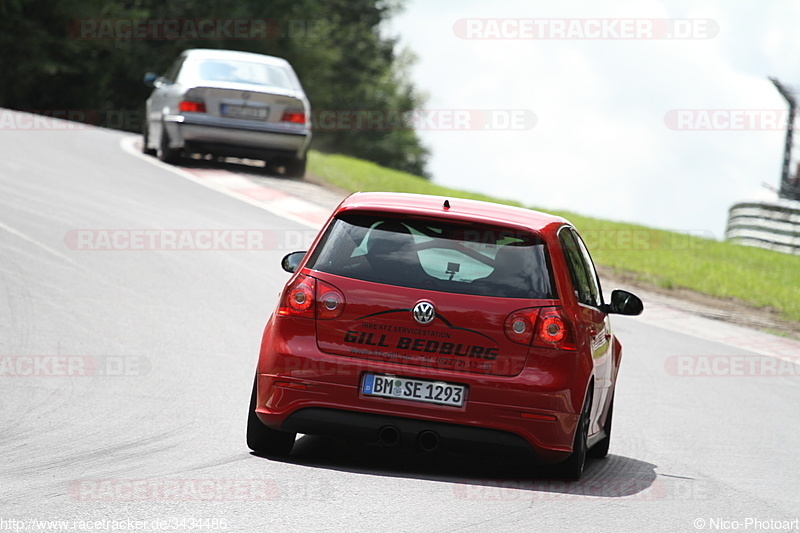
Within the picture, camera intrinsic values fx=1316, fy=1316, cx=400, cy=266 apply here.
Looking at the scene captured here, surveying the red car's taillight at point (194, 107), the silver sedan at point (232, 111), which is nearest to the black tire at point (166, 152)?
the silver sedan at point (232, 111)

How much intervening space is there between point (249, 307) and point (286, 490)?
21.4 feet

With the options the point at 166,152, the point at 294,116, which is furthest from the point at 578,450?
the point at 166,152

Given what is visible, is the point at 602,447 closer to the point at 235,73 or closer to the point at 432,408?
the point at 432,408

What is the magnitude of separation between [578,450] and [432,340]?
104 cm

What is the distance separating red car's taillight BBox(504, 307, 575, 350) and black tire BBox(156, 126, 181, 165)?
51.5ft

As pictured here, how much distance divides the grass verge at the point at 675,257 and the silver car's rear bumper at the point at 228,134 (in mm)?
2209

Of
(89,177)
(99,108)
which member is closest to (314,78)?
(99,108)

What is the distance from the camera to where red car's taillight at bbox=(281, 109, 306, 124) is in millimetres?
21375

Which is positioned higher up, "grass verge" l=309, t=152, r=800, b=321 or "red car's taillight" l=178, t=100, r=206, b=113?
"red car's taillight" l=178, t=100, r=206, b=113

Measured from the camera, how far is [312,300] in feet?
22.8

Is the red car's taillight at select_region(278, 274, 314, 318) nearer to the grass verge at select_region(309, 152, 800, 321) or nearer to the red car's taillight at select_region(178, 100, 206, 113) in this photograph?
the grass verge at select_region(309, 152, 800, 321)

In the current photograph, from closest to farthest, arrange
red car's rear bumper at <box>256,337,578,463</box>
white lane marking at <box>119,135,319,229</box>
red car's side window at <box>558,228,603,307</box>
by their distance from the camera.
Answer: red car's rear bumper at <box>256,337,578,463</box>
red car's side window at <box>558,228,603,307</box>
white lane marking at <box>119,135,319,229</box>

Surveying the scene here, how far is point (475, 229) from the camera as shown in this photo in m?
7.01

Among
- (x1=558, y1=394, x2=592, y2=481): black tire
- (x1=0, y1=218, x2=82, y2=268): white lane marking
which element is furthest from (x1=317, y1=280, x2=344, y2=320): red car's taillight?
(x1=0, y1=218, x2=82, y2=268): white lane marking
